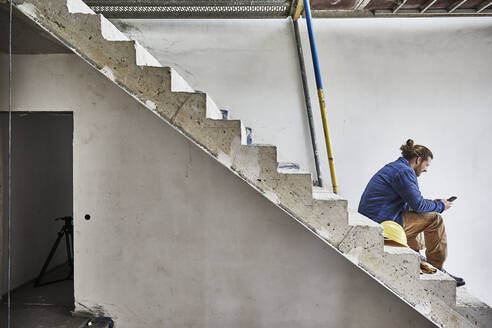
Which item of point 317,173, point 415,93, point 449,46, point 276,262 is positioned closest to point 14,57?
point 276,262

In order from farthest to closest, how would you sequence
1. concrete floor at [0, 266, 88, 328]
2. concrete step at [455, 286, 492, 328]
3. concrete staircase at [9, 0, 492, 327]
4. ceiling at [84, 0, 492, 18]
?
1. ceiling at [84, 0, 492, 18]
2. concrete floor at [0, 266, 88, 328]
3. concrete step at [455, 286, 492, 328]
4. concrete staircase at [9, 0, 492, 327]

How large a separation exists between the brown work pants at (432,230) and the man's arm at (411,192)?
0.51 feet

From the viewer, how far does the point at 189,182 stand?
2764 mm

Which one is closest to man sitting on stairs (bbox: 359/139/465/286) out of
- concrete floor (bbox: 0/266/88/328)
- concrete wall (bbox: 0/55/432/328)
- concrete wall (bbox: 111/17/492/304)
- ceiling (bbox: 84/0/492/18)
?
concrete wall (bbox: 0/55/432/328)

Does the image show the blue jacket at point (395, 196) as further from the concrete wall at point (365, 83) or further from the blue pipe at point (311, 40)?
the blue pipe at point (311, 40)

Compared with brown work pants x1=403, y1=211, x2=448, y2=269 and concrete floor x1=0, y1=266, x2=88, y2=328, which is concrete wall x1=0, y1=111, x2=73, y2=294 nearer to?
concrete floor x1=0, y1=266, x2=88, y2=328

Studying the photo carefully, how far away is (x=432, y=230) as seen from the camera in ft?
9.85

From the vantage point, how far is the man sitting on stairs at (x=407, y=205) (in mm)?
2848

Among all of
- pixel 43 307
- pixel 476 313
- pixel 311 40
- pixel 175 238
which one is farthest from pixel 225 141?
pixel 43 307

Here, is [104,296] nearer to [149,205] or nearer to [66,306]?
[66,306]

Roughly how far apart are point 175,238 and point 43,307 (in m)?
1.66

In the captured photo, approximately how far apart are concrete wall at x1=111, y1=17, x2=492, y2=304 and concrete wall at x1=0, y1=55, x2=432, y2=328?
4.24ft

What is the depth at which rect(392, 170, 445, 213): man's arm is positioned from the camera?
279 centimetres

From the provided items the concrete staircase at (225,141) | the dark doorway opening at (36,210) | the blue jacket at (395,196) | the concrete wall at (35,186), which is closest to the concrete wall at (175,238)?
the dark doorway opening at (36,210)
